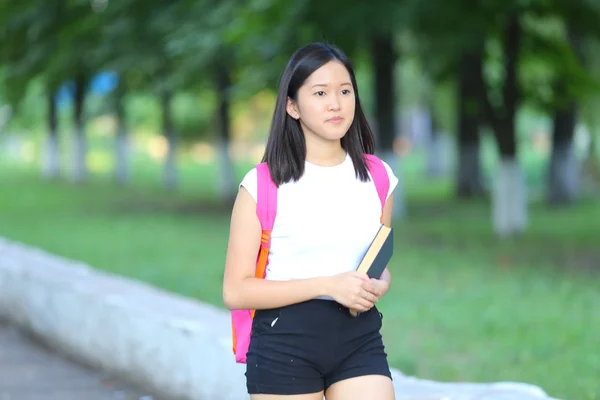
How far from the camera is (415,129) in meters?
78.2

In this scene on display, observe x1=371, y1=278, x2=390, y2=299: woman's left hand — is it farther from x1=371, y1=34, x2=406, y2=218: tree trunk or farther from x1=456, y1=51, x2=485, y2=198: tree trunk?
x1=456, y1=51, x2=485, y2=198: tree trunk

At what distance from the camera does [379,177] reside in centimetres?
323

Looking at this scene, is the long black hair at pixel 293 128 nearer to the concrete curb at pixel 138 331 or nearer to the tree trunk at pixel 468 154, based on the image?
the concrete curb at pixel 138 331

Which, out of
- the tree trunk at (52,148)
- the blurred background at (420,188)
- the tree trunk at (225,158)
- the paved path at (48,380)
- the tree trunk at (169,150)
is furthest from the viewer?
the tree trunk at (52,148)

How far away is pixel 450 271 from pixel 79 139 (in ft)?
91.1

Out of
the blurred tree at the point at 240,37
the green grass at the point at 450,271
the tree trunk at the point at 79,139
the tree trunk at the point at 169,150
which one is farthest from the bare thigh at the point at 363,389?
the tree trunk at the point at 79,139

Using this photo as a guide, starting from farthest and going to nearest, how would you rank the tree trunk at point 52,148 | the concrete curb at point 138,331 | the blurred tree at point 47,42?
1. the tree trunk at point 52,148
2. the blurred tree at point 47,42
3. the concrete curb at point 138,331

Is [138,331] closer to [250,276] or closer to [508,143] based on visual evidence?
[250,276]

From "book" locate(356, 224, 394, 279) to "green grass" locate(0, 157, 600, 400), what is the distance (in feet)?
12.7

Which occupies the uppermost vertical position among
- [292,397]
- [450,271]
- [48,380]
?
[292,397]

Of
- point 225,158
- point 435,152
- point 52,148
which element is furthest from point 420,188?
point 52,148

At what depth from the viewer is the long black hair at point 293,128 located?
3.09 meters

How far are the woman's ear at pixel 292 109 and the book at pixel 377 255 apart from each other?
40cm

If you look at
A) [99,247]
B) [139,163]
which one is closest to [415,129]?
[139,163]
